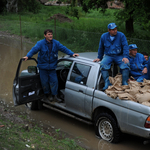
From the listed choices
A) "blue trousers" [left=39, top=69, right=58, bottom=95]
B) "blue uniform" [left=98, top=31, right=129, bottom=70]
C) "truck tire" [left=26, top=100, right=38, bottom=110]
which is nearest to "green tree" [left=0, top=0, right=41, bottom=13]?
"truck tire" [left=26, top=100, right=38, bottom=110]

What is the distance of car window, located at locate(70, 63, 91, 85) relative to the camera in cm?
610

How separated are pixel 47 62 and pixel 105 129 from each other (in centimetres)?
220

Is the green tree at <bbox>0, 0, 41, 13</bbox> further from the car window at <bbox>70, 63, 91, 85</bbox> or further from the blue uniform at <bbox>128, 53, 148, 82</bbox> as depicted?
the blue uniform at <bbox>128, 53, 148, 82</bbox>

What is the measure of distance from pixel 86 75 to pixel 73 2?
11.6 metres

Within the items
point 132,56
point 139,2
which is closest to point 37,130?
point 132,56

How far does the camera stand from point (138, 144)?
5750 millimetres

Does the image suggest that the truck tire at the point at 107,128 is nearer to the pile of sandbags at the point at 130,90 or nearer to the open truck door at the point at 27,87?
the pile of sandbags at the point at 130,90

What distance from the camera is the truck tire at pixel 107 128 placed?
539 centimetres

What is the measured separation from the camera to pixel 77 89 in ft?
20.1

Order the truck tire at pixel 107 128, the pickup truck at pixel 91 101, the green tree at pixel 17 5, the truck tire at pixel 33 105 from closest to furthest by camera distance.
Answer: the pickup truck at pixel 91 101, the truck tire at pixel 107 128, the truck tire at pixel 33 105, the green tree at pixel 17 5

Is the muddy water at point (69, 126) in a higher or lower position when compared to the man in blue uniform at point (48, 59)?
lower

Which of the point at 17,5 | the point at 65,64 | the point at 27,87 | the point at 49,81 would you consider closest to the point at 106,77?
the point at 65,64

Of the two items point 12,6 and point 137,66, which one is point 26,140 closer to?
point 137,66

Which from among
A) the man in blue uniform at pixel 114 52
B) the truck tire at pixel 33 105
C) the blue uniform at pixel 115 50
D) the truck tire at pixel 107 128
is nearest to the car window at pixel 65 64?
the man in blue uniform at pixel 114 52
